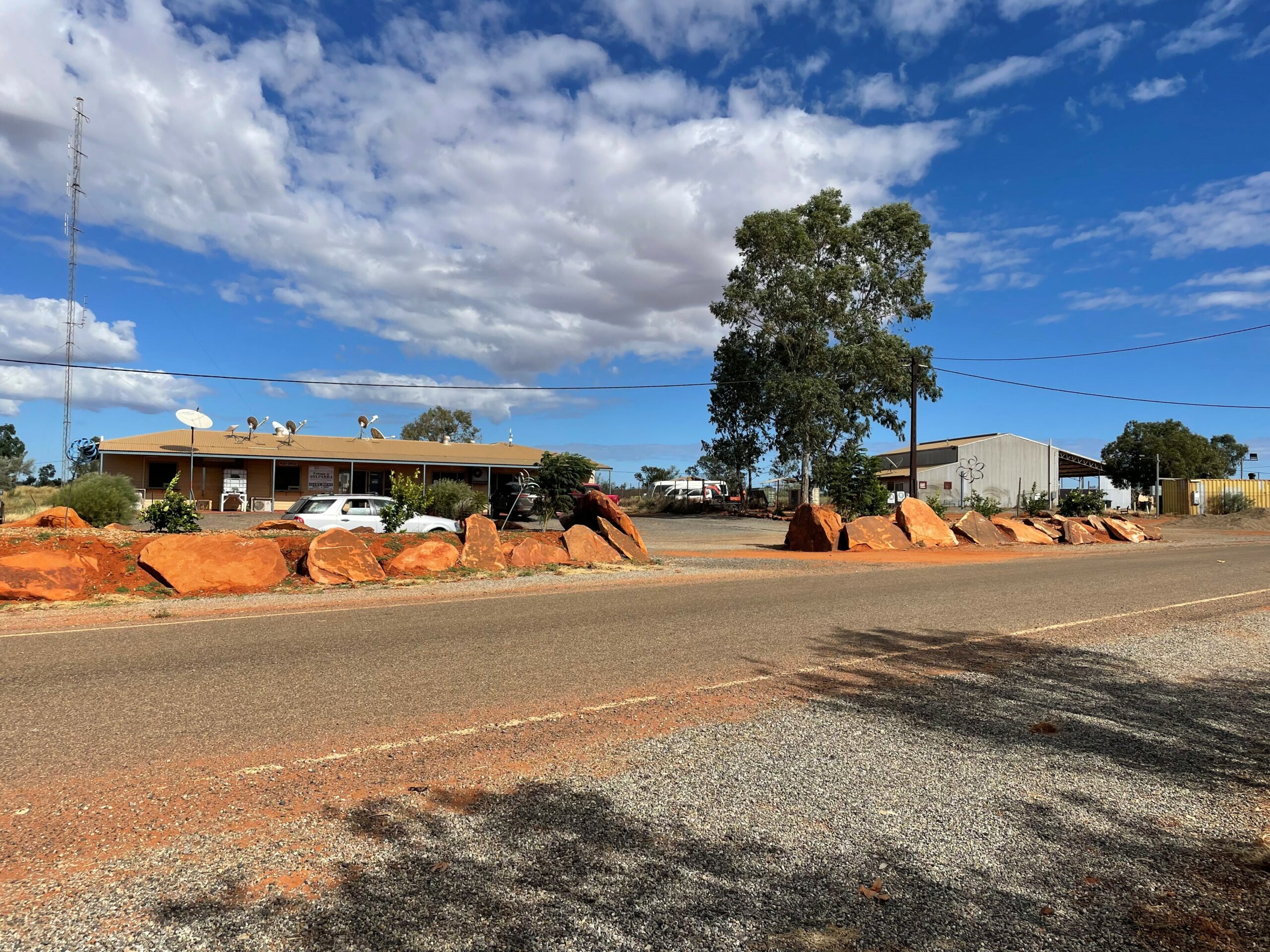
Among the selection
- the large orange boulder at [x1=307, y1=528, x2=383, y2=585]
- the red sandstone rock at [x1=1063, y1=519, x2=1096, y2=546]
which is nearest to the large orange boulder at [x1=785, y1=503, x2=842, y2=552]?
the red sandstone rock at [x1=1063, y1=519, x2=1096, y2=546]

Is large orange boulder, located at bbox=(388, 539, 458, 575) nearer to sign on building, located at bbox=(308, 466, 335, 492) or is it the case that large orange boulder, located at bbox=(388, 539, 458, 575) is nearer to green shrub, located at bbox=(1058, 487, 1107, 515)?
sign on building, located at bbox=(308, 466, 335, 492)

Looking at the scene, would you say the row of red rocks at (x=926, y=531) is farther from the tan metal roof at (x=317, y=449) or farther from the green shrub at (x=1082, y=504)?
the tan metal roof at (x=317, y=449)

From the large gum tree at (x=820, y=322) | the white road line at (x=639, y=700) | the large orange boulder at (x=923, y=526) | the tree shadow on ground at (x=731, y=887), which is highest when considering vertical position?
the large gum tree at (x=820, y=322)

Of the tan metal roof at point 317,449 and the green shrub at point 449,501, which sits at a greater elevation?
the tan metal roof at point 317,449

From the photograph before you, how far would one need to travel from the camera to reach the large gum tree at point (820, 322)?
124 ft

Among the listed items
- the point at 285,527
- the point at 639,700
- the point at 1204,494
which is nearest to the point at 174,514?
the point at 285,527

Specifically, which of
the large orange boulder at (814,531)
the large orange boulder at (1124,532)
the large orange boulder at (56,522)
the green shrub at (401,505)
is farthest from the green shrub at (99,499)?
the large orange boulder at (1124,532)

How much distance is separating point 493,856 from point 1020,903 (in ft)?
6.81

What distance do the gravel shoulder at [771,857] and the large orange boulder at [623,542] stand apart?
11854mm

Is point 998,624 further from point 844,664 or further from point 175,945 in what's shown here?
point 175,945

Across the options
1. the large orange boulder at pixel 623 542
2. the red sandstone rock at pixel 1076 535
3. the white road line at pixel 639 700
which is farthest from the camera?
the red sandstone rock at pixel 1076 535

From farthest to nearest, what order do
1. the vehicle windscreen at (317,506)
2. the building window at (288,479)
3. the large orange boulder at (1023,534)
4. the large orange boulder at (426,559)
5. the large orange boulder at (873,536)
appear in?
the building window at (288,479) < the large orange boulder at (1023,534) < the large orange boulder at (873,536) < the vehicle windscreen at (317,506) < the large orange boulder at (426,559)

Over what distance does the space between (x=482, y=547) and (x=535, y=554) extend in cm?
112

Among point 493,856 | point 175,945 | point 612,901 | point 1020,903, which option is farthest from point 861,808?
point 175,945
